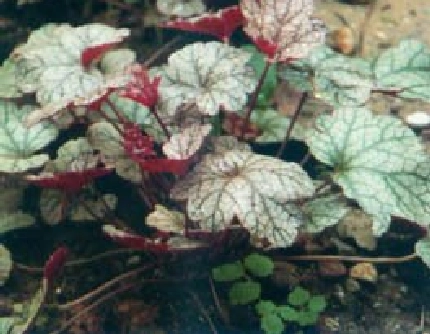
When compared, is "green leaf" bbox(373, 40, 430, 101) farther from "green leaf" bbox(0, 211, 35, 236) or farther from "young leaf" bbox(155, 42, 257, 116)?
"green leaf" bbox(0, 211, 35, 236)

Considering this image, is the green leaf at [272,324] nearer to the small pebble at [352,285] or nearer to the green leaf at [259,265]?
the green leaf at [259,265]

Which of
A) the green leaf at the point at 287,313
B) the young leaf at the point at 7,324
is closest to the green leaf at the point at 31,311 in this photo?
the young leaf at the point at 7,324

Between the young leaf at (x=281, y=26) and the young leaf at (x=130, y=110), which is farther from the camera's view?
the young leaf at (x=130, y=110)

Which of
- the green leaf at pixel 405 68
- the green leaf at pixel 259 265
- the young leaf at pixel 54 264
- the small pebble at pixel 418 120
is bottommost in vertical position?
the green leaf at pixel 259 265

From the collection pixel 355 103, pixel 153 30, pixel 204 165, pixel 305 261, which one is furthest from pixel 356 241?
pixel 153 30

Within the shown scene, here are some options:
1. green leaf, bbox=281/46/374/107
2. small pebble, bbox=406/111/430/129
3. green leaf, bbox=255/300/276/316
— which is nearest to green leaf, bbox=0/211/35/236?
green leaf, bbox=255/300/276/316

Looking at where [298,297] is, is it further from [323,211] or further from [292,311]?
[323,211]
